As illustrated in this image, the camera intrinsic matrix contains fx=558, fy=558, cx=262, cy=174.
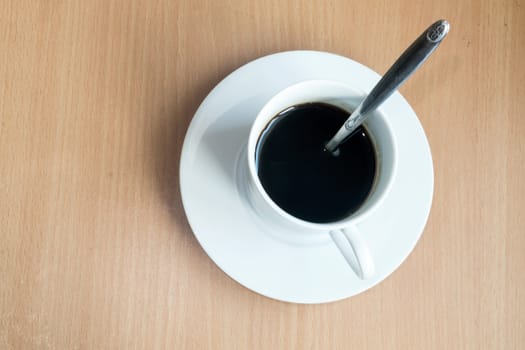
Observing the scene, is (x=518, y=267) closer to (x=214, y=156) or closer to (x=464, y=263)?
(x=464, y=263)

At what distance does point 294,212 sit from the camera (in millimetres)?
592

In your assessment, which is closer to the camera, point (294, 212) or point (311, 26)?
point (294, 212)

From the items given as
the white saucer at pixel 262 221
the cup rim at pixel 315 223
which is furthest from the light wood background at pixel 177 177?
the cup rim at pixel 315 223

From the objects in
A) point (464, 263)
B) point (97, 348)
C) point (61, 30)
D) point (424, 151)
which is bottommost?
point (97, 348)

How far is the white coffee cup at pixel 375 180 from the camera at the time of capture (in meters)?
0.52

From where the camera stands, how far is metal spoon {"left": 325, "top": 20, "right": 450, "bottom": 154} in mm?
429

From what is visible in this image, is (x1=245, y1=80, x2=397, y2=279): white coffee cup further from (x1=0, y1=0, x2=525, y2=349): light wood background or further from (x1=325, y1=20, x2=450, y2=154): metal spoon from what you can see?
(x1=0, y1=0, x2=525, y2=349): light wood background

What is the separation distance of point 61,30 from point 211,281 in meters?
0.35

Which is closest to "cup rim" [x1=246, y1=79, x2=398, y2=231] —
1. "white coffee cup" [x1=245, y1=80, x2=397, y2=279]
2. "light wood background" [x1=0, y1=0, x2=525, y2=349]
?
"white coffee cup" [x1=245, y1=80, x2=397, y2=279]

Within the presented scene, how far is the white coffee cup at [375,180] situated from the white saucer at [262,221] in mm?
38

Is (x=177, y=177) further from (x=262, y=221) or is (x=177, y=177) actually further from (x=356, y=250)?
(x=356, y=250)

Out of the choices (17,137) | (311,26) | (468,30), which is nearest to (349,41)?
(311,26)

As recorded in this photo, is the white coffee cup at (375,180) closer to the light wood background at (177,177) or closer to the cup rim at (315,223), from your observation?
the cup rim at (315,223)

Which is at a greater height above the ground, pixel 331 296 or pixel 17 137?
pixel 17 137
